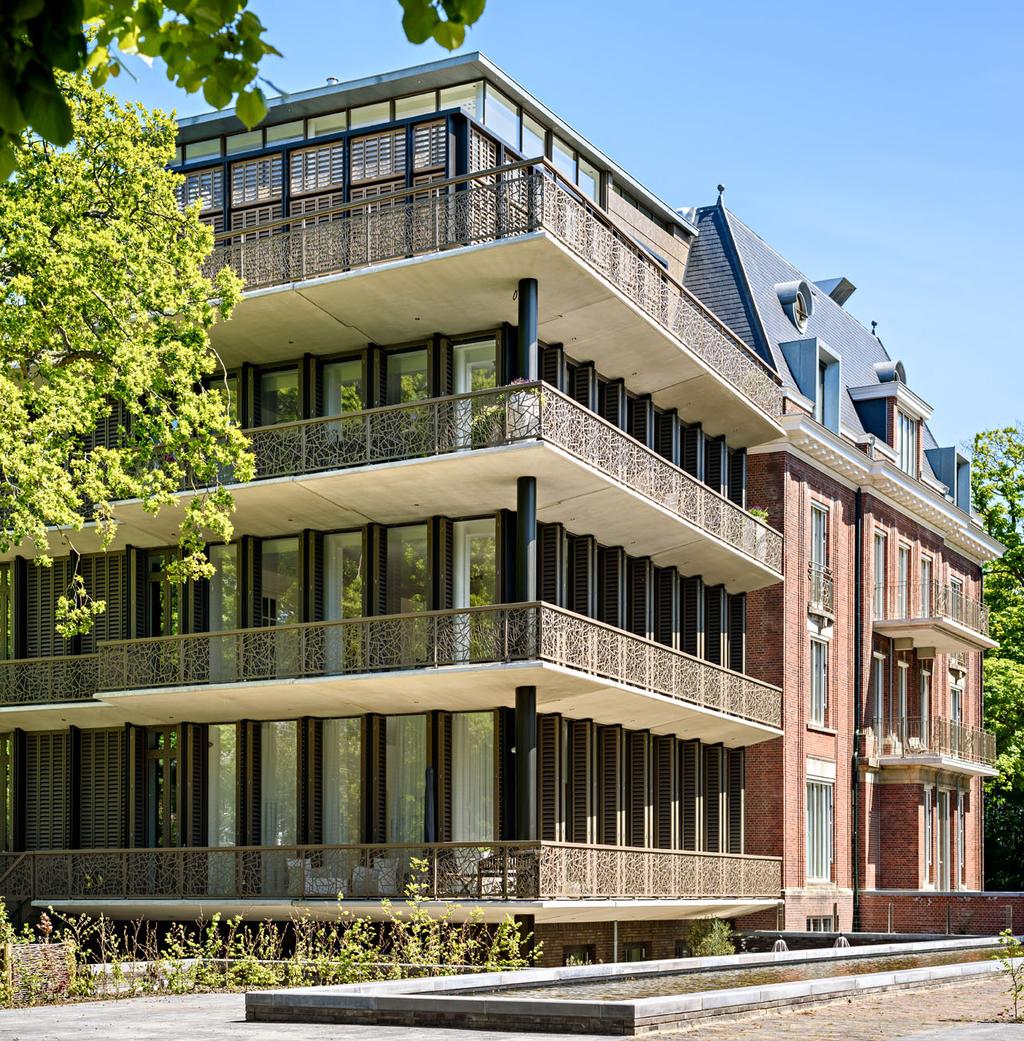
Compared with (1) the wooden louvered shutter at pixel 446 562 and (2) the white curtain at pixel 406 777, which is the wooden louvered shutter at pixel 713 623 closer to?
(1) the wooden louvered shutter at pixel 446 562

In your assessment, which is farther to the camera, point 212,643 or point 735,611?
point 735,611

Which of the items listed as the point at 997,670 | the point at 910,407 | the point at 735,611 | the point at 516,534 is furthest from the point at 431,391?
the point at 997,670

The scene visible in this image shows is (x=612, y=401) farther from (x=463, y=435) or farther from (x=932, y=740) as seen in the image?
(x=932, y=740)

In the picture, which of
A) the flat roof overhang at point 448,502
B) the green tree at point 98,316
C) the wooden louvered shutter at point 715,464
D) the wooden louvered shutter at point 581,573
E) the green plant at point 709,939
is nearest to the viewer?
the green tree at point 98,316

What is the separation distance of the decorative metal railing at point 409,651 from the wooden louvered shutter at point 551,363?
4.72 m

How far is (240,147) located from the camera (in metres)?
33.3

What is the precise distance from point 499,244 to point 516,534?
4.69 metres

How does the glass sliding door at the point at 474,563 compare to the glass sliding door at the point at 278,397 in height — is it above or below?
below

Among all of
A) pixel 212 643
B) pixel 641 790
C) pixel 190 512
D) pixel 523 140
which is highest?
pixel 523 140

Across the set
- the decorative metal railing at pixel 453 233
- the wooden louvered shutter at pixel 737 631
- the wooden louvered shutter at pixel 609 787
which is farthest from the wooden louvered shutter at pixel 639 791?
the decorative metal railing at pixel 453 233

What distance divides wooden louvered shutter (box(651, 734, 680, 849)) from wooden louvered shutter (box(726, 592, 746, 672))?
3705mm

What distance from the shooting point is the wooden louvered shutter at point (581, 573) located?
104 feet

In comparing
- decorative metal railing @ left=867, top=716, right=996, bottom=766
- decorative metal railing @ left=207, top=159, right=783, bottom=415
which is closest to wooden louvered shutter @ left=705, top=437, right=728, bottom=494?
decorative metal railing @ left=207, top=159, right=783, bottom=415

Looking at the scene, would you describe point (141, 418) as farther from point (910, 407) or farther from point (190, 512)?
point (910, 407)
